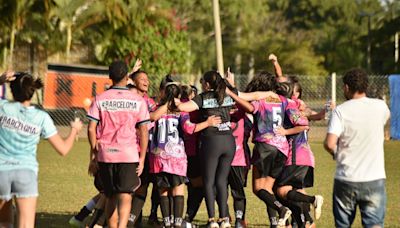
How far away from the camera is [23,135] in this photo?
8.55m

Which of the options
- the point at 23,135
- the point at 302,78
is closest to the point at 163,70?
the point at 302,78

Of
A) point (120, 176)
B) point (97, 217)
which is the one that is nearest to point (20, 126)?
point (120, 176)

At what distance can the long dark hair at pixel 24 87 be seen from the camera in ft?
28.3

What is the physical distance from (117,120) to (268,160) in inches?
90.8

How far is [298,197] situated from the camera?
11.3 metres

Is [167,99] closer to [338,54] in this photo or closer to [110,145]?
[110,145]

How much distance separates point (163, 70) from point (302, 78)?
9.41 meters

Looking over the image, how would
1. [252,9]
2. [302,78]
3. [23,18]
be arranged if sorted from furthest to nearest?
[252,9] → [23,18] → [302,78]

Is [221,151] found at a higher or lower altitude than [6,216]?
higher

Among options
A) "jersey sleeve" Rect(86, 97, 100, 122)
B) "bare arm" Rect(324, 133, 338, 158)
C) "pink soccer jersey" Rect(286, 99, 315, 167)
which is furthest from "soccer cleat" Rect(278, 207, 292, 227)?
"bare arm" Rect(324, 133, 338, 158)

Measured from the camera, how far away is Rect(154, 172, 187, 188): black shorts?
11266mm

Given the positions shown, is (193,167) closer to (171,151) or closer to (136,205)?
(171,151)

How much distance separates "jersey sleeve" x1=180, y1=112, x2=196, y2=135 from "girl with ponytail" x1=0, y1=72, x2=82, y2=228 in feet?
8.66

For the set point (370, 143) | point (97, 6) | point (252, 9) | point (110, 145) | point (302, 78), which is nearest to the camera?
point (370, 143)
